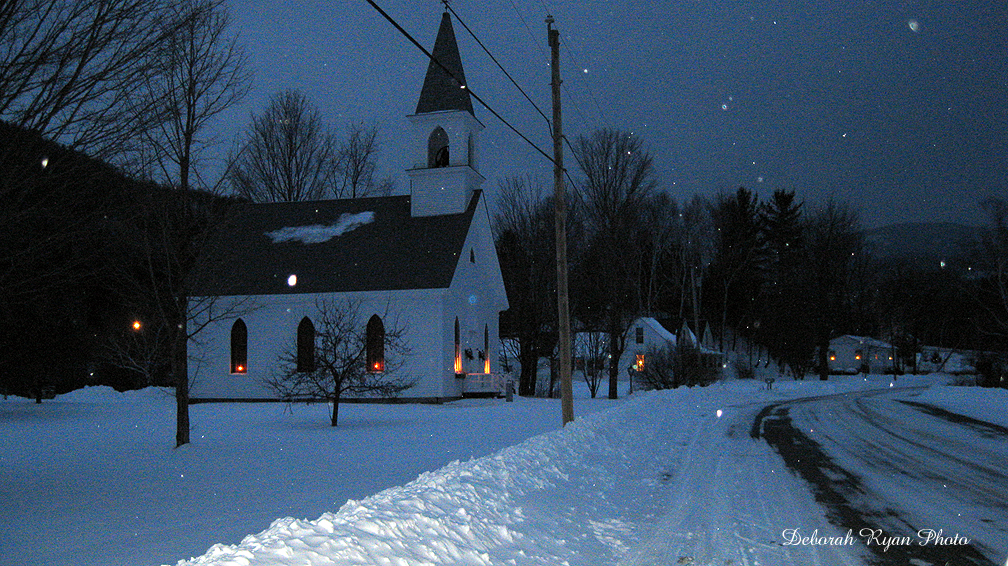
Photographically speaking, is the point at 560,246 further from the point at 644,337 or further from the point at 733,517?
the point at 644,337

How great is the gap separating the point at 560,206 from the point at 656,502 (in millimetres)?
8442

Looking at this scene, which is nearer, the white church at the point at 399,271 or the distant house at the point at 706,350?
the white church at the point at 399,271

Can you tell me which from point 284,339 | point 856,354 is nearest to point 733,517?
point 284,339

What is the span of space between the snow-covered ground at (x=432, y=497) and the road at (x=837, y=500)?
0.05 meters

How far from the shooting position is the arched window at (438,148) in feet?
100

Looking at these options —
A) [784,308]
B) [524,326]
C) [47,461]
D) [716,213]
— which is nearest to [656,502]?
[47,461]

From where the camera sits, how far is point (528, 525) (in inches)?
280

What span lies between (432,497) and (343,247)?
24092 mm

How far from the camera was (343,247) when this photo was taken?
29719 mm

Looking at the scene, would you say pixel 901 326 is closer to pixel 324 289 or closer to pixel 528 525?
pixel 324 289

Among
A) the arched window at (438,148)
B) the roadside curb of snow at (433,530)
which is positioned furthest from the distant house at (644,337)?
the roadside curb of snow at (433,530)

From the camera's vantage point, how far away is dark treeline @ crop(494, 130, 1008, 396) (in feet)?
140

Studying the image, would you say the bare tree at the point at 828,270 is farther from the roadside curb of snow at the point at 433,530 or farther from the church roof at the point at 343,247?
the roadside curb of snow at the point at 433,530

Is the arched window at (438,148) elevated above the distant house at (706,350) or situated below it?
above
